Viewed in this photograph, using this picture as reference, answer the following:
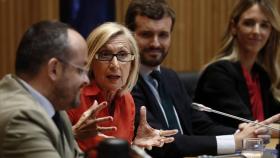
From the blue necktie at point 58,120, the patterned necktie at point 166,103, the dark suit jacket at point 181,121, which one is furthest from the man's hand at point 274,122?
the blue necktie at point 58,120

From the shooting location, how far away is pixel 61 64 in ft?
5.65

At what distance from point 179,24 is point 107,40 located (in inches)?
112

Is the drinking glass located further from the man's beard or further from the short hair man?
the short hair man

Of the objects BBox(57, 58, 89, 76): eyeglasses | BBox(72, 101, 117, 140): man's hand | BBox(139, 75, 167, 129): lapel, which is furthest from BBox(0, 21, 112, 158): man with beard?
BBox(139, 75, 167, 129): lapel

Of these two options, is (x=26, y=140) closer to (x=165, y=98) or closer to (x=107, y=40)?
(x=107, y=40)

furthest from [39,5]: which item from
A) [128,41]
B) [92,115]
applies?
[92,115]

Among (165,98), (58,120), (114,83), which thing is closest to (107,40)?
(114,83)

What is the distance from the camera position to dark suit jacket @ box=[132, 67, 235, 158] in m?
2.65

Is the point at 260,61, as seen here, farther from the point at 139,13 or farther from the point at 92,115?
the point at 92,115

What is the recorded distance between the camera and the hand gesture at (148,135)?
2.44m

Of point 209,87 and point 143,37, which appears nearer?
point 143,37

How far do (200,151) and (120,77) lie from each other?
526 millimetres

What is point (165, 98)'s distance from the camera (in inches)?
116

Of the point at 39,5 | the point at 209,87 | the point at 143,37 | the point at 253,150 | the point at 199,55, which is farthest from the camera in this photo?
the point at 199,55
